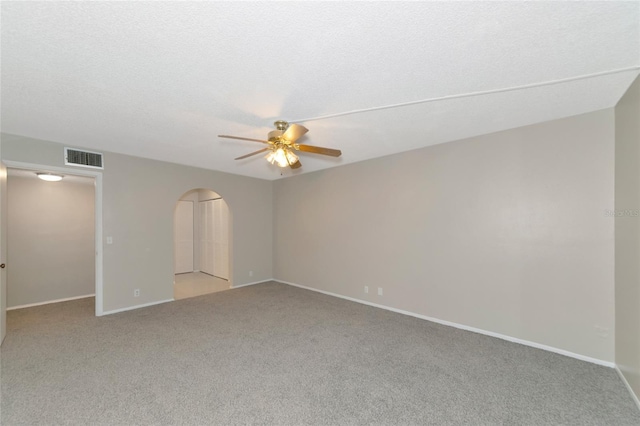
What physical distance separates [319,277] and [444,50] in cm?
436

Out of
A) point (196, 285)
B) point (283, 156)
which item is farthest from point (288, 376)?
point (196, 285)

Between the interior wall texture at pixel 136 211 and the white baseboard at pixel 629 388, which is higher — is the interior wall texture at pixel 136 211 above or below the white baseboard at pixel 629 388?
above

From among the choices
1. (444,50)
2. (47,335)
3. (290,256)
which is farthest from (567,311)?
(47,335)

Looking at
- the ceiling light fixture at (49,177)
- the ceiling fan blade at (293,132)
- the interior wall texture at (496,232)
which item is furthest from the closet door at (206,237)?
the ceiling fan blade at (293,132)

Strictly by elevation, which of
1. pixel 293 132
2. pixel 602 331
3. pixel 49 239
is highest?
pixel 293 132

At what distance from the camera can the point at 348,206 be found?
4.80m

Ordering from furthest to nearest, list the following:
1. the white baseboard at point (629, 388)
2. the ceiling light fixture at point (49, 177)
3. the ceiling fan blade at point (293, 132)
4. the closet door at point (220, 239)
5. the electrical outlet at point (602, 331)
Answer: the closet door at point (220, 239) → the ceiling light fixture at point (49, 177) → the electrical outlet at point (602, 331) → the ceiling fan blade at point (293, 132) → the white baseboard at point (629, 388)

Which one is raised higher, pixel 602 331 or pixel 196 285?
pixel 602 331

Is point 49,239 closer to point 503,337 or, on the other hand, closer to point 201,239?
point 201,239

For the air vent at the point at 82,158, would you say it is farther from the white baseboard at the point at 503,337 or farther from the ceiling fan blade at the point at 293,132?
the white baseboard at the point at 503,337

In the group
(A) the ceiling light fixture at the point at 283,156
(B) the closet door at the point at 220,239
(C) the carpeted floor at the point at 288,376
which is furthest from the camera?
(B) the closet door at the point at 220,239

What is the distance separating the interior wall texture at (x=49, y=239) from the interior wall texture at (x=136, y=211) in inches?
64.1

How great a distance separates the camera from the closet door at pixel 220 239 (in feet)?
21.8

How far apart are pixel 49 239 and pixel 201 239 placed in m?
3.21
